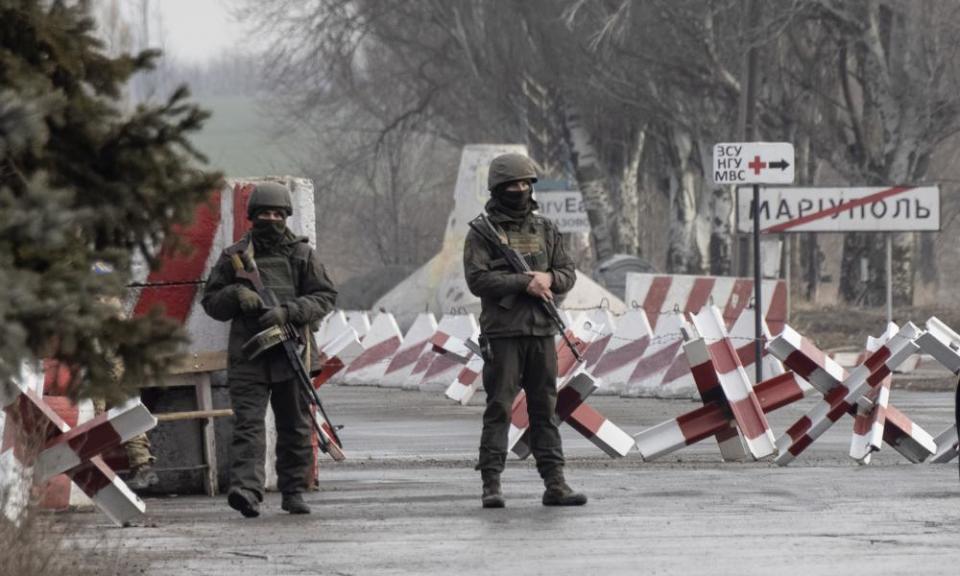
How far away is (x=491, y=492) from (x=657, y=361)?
→ 1281 centimetres

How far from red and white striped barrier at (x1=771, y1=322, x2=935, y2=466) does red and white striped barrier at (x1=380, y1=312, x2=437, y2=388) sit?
44.0ft

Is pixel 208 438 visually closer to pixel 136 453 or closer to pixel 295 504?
pixel 136 453

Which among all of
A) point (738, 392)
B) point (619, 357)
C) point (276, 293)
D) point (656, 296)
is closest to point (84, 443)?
point (276, 293)

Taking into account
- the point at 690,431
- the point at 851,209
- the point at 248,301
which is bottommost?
the point at 690,431

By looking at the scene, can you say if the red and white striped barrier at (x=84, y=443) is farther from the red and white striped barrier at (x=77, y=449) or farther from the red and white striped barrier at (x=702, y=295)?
the red and white striped barrier at (x=702, y=295)

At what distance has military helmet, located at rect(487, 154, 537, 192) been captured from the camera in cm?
1266

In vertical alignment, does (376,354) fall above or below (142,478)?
below

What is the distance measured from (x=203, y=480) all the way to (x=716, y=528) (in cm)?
374

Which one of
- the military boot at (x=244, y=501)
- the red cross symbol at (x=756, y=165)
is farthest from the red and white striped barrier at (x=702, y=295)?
the military boot at (x=244, y=501)

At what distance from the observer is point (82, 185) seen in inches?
257

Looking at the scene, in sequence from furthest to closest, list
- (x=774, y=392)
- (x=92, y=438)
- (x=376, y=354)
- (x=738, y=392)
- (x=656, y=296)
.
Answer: (x=376, y=354)
(x=656, y=296)
(x=774, y=392)
(x=738, y=392)
(x=92, y=438)

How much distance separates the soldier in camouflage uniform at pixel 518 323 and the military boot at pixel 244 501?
47.2 inches

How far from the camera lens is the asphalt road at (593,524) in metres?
10.1

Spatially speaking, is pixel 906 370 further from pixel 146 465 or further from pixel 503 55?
pixel 503 55
